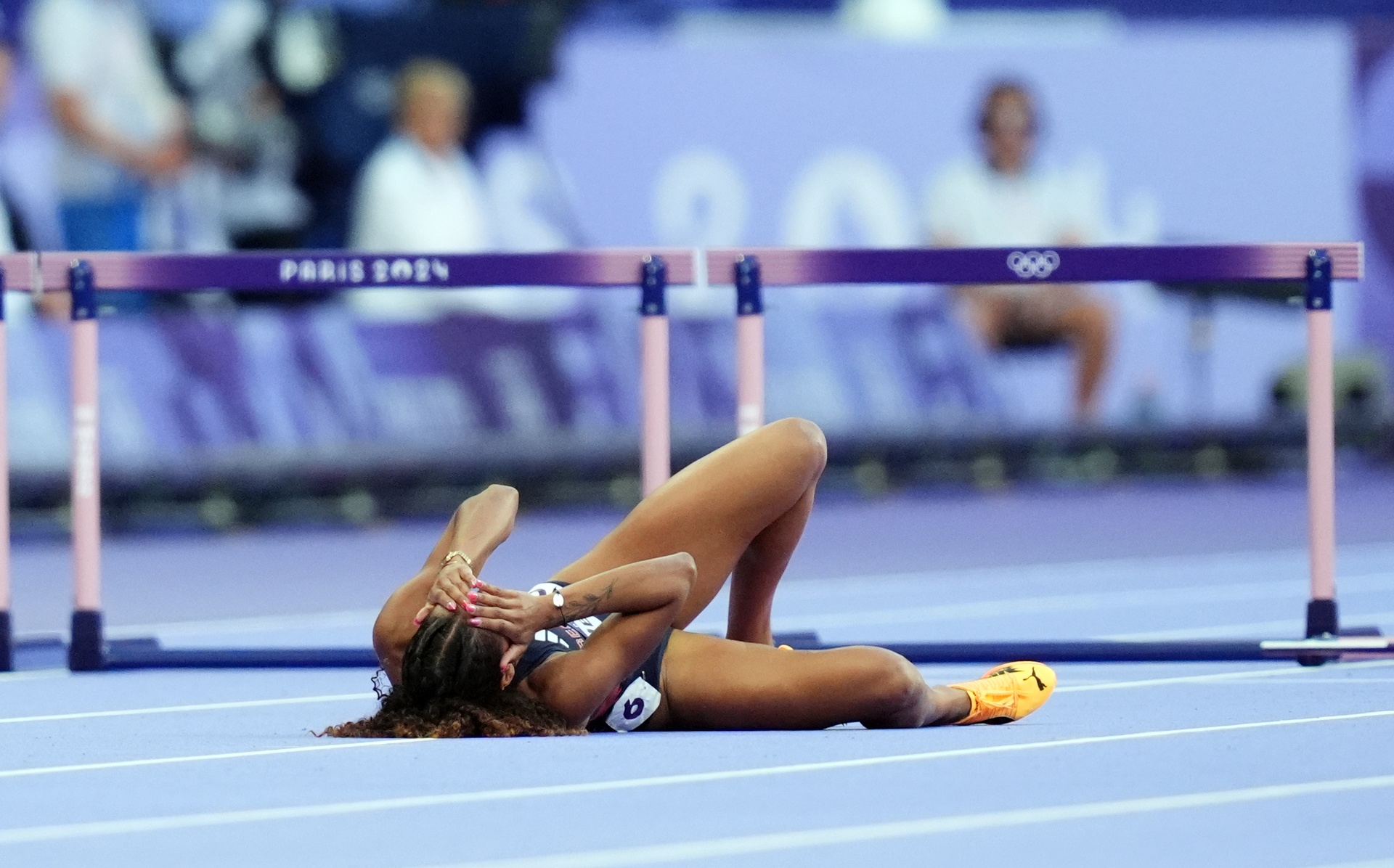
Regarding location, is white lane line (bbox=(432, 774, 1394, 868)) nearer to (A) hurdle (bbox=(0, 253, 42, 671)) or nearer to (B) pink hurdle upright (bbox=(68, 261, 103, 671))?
(B) pink hurdle upright (bbox=(68, 261, 103, 671))

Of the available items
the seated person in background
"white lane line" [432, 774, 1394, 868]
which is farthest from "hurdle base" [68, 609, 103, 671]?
the seated person in background

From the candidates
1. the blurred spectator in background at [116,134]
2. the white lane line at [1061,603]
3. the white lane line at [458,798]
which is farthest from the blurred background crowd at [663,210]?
Answer: the white lane line at [458,798]

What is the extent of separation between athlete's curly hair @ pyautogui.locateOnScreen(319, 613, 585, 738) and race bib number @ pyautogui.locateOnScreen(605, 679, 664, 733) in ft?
0.33

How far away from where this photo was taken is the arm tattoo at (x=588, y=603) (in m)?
5.37

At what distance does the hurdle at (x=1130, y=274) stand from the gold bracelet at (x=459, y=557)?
178 centimetres

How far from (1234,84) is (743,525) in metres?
10.0

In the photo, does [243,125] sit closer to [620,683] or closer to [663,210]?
[663,210]

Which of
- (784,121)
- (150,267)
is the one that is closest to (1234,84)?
(784,121)

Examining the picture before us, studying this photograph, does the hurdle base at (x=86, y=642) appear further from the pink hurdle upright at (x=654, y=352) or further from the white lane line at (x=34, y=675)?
the pink hurdle upright at (x=654, y=352)

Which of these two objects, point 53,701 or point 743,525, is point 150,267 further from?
point 743,525

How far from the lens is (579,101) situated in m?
13.7

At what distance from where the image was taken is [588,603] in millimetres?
5379

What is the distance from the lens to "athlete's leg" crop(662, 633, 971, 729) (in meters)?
5.50

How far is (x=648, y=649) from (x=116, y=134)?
7836 millimetres
